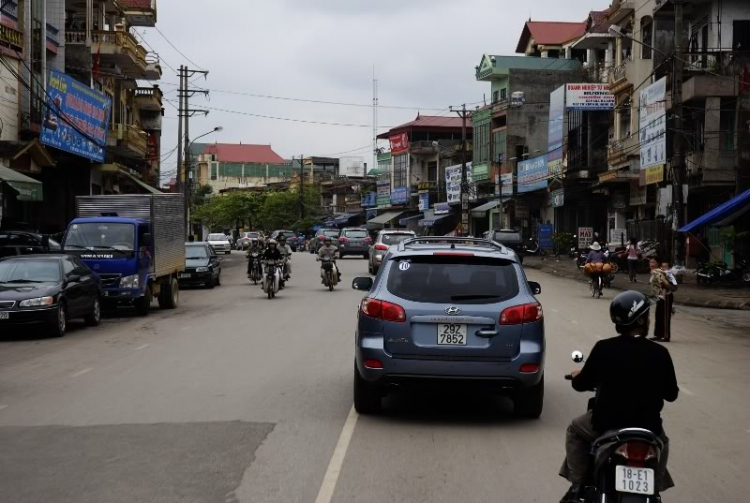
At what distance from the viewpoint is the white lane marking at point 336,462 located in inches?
259

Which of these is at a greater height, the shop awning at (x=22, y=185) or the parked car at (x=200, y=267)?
the shop awning at (x=22, y=185)

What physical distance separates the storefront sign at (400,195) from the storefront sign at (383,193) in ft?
6.25

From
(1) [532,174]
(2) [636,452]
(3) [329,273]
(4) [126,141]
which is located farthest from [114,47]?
(2) [636,452]

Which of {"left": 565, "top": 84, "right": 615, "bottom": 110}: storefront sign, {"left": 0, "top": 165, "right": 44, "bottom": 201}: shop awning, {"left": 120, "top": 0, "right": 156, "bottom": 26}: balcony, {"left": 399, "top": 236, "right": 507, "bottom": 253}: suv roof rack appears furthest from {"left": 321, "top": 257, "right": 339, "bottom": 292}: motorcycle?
{"left": 120, "top": 0, "right": 156, "bottom": 26}: balcony

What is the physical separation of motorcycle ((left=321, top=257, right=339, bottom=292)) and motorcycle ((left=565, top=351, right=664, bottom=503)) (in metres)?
24.7

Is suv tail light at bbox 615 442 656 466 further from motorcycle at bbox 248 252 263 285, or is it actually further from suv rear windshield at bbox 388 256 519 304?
motorcycle at bbox 248 252 263 285

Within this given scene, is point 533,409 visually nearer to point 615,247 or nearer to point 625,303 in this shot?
point 625,303

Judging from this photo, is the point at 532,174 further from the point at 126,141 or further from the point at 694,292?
the point at 694,292

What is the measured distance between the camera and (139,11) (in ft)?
187

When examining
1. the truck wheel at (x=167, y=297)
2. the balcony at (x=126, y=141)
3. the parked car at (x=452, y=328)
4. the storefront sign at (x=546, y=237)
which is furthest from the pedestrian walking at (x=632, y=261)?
the storefront sign at (x=546, y=237)

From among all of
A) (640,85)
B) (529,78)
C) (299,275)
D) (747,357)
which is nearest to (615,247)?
(640,85)

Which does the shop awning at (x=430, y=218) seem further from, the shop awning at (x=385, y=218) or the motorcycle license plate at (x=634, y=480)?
the motorcycle license plate at (x=634, y=480)

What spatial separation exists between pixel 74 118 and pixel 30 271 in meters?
18.8

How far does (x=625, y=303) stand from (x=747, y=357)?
11264 millimetres
